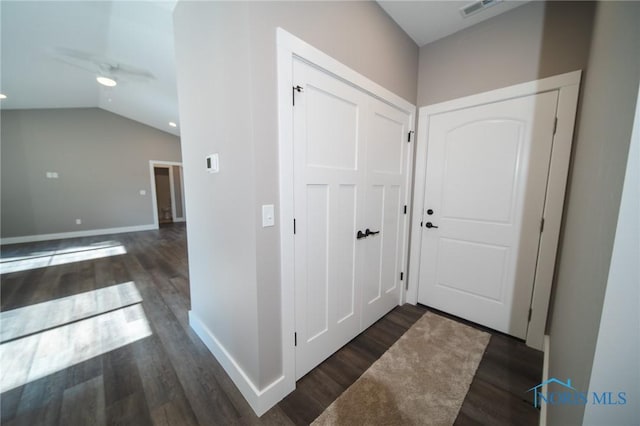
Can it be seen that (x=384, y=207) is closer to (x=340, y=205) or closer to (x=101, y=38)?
(x=340, y=205)

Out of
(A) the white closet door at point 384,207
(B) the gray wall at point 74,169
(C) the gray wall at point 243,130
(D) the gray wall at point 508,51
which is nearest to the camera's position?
(C) the gray wall at point 243,130

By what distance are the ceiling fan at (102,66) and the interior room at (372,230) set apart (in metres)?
0.36

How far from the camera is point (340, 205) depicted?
161 cm

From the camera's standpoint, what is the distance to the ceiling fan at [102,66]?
317 centimetres

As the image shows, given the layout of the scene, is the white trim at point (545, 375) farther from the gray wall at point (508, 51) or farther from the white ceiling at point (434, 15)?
the white ceiling at point (434, 15)

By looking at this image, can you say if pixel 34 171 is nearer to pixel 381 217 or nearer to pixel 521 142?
pixel 381 217

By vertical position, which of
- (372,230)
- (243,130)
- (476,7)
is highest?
(476,7)

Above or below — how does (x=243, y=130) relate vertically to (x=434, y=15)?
below

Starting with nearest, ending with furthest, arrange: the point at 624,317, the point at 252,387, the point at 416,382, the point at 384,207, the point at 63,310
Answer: the point at 624,317 → the point at 252,387 → the point at 416,382 → the point at 384,207 → the point at 63,310

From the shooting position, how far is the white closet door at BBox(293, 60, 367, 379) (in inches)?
53.1

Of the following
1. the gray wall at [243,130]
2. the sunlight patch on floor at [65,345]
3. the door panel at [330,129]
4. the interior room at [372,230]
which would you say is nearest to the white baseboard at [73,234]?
the interior room at [372,230]

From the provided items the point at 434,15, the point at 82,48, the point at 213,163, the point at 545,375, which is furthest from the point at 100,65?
the point at 545,375

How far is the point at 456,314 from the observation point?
7.22 ft

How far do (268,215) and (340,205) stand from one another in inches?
23.6
